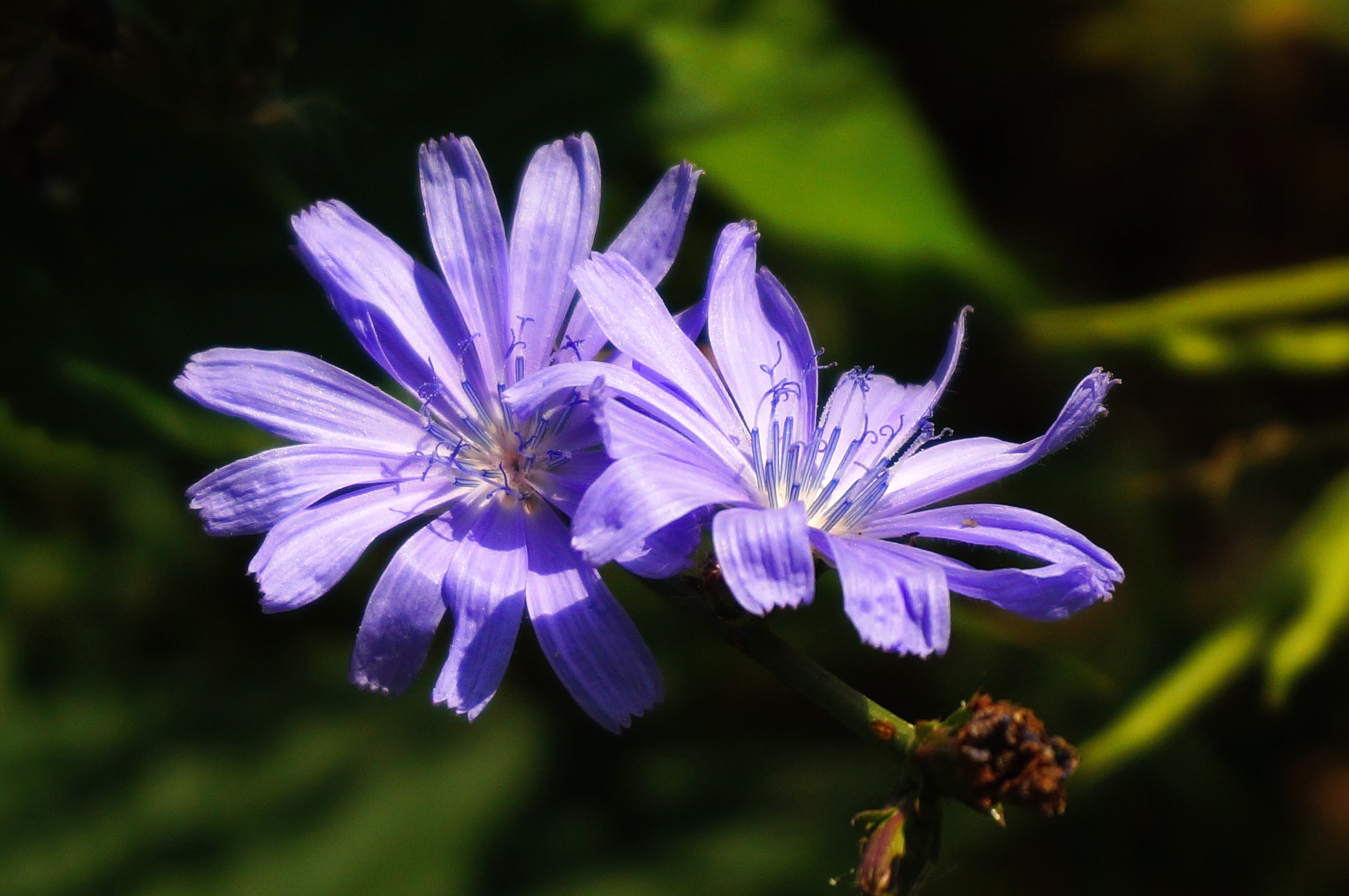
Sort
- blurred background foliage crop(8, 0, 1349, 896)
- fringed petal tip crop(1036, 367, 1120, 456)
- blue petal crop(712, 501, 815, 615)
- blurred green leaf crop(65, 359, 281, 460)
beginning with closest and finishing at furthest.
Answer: blue petal crop(712, 501, 815, 615) < fringed petal tip crop(1036, 367, 1120, 456) < blurred green leaf crop(65, 359, 281, 460) < blurred background foliage crop(8, 0, 1349, 896)

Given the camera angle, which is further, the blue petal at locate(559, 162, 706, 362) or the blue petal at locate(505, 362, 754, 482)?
the blue petal at locate(559, 162, 706, 362)

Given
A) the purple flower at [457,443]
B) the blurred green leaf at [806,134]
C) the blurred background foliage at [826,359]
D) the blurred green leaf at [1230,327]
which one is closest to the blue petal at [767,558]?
the purple flower at [457,443]

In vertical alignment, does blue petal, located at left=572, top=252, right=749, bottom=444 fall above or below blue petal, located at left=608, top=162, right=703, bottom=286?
below

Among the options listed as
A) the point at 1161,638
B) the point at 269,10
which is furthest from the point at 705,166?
the point at 1161,638

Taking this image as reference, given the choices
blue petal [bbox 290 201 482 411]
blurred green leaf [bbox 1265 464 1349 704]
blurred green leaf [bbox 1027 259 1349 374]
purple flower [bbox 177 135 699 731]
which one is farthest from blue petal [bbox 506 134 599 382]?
blurred green leaf [bbox 1265 464 1349 704]

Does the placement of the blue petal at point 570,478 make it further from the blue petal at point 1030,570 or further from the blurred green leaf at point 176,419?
the blurred green leaf at point 176,419

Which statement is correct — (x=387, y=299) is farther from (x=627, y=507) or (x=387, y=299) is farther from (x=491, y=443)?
(x=627, y=507)

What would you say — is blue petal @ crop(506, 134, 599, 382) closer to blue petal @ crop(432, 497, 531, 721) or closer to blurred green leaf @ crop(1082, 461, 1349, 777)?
blue petal @ crop(432, 497, 531, 721)

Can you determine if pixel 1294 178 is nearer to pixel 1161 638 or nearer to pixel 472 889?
pixel 1161 638

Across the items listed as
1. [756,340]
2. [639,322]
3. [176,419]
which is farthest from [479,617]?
[176,419]
